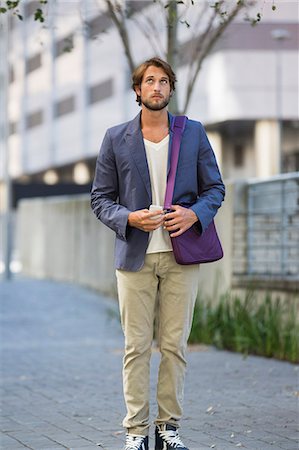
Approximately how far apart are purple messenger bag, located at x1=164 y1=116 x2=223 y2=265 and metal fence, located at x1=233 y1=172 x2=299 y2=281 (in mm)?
6930

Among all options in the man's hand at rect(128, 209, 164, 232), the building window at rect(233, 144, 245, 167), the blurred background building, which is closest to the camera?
the man's hand at rect(128, 209, 164, 232)

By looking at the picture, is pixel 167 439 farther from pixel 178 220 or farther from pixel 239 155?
pixel 239 155

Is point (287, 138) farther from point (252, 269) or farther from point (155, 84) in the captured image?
point (155, 84)

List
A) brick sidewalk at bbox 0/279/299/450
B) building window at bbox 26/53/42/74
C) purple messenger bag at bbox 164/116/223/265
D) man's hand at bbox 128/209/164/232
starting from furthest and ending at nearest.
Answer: building window at bbox 26/53/42/74
brick sidewalk at bbox 0/279/299/450
purple messenger bag at bbox 164/116/223/265
man's hand at bbox 128/209/164/232

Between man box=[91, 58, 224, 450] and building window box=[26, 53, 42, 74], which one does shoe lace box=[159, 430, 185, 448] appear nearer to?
man box=[91, 58, 224, 450]

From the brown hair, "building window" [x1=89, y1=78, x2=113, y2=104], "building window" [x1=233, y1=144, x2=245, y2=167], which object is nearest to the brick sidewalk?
the brown hair

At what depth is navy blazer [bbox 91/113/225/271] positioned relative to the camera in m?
5.70

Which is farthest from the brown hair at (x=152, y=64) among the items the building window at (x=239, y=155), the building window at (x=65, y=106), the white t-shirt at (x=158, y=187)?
the building window at (x=65, y=106)

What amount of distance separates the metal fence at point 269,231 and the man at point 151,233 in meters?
6.93

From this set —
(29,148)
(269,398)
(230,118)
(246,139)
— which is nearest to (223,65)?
(230,118)

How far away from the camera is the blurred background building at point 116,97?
155ft

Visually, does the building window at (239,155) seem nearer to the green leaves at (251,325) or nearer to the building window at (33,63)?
the building window at (33,63)

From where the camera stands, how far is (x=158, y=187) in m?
5.75

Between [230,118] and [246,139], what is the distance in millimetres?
4762
